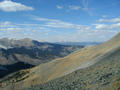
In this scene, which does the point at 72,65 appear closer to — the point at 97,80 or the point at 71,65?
the point at 71,65

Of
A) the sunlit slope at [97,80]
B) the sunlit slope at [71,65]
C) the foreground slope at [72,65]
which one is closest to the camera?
the sunlit slope at [97,80]

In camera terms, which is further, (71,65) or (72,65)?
(71,65)

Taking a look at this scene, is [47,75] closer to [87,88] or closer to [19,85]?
[19,85]

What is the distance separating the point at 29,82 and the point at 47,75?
9194 mm

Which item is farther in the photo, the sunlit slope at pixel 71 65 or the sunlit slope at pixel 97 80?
the sunlit slope at pixel 71 65

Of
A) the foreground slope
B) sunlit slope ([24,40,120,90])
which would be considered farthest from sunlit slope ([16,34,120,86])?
sunlit slope ([24,40,120,90])

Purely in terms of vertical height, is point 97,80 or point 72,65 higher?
point 97,80

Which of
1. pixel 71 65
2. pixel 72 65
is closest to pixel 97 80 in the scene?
pixel 72 65

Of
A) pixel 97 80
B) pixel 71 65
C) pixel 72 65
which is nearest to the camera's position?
pixel 97 80

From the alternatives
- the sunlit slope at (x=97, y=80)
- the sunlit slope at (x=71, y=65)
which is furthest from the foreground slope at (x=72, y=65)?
the sunlit slope at (x=97, y=80)

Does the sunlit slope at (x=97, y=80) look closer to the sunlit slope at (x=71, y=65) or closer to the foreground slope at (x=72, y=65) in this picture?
the foreground slope at (x=72, y=65)

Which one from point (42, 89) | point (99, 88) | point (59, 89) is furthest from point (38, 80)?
point (99, 88)

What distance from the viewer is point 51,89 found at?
118ft

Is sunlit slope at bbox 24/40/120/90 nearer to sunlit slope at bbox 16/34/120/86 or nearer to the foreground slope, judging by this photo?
the foreground slope
